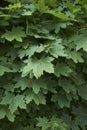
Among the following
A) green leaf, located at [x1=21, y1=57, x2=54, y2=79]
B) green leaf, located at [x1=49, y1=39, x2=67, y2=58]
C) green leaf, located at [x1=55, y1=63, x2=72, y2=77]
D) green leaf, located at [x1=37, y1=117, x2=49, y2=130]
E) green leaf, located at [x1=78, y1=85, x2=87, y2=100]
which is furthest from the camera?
green leaf, located at [x1=78, y1=85, x2=87, y2=100]

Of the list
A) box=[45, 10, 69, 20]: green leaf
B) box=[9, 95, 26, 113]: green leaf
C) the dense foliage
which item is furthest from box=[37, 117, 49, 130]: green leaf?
box=[45, 10, 69, 20]: green leaf

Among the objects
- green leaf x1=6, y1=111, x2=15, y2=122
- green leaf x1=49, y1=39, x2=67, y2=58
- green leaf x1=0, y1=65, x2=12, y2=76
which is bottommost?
green leaf x1=6, y1=111, x2=15, y2=122

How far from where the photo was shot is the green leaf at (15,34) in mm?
3002

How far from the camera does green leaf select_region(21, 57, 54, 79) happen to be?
2779 millimetres

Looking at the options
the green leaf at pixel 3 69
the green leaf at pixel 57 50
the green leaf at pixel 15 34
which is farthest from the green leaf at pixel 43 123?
the green leaf at pixel 15 34

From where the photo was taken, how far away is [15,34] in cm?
305

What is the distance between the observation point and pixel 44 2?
10.3 feet

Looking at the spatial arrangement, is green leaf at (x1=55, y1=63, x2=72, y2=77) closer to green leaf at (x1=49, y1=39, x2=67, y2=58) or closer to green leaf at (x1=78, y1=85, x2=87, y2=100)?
green leaf at (x1=49, y1=39, x2=67, y2=58)

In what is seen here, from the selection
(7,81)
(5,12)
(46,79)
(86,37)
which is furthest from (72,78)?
(5,12)

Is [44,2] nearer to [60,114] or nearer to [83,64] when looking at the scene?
[83,64]

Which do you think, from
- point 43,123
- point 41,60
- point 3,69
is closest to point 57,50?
point 41,60

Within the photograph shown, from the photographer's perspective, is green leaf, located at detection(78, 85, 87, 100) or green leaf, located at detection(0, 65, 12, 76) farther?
green leaf, located at detection(78, 85, 87, 100)

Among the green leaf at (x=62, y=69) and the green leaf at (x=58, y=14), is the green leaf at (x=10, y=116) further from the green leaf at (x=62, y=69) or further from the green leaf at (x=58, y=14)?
the green leaf at (x=58, y=14)

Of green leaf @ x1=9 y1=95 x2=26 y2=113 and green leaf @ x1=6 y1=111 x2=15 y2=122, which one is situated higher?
green leaf @ x1=9 y1=95 x2=26 y2=113
